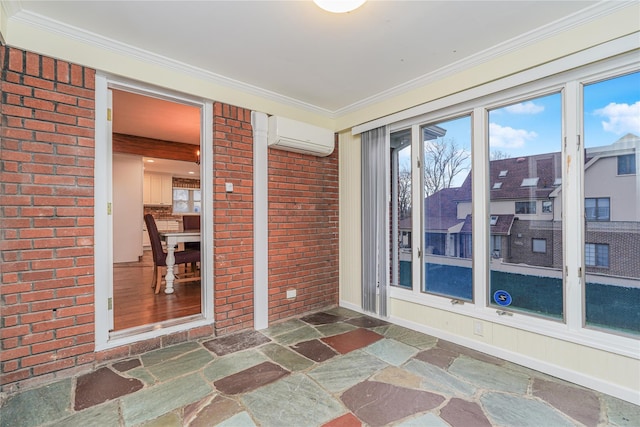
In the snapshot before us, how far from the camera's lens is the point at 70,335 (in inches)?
85.0

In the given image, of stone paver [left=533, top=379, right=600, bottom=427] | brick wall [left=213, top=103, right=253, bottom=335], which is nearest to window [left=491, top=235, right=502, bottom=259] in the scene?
stone paver [left=533, top=379, right=600, bottom=427]

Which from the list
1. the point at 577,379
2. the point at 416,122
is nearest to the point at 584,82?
the point at 416,122

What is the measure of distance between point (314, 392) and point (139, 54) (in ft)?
9.50

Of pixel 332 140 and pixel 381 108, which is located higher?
pixel 381 108

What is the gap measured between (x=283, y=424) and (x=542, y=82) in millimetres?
2941

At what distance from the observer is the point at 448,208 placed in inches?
115

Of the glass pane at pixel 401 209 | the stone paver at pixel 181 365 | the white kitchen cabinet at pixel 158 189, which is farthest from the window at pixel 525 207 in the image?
the white kitchen cabinet at pixel 158 189

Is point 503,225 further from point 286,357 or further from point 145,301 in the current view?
point 145,301

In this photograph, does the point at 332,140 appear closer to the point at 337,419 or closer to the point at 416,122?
the point at 416,122

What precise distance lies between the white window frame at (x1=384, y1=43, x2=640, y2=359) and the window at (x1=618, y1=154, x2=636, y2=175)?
20 cm

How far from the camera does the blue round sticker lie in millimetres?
2489

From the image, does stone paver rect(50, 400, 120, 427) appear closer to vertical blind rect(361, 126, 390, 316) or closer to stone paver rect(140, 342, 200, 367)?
stone paver rect(140, 342, 200, 367)

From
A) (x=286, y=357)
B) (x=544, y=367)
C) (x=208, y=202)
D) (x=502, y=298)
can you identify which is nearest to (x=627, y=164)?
(x=502, y=298)

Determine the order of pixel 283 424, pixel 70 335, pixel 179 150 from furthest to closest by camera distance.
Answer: pixel 179 150, pixel 70 335, pixel 283 424
